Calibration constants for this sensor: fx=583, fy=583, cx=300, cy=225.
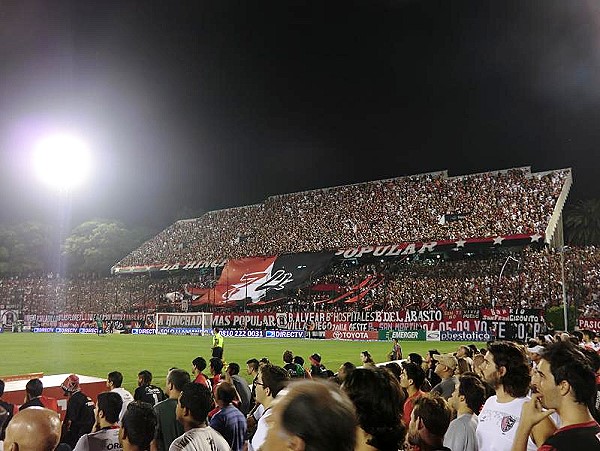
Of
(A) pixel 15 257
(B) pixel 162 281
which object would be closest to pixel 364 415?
(B) pixel 162 281

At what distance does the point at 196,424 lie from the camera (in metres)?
4.78

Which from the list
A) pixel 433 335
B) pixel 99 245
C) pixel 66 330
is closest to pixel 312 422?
pixel 433 335

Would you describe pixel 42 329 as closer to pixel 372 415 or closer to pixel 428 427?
pixel 428 427

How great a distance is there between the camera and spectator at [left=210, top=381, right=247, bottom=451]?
19.1ft

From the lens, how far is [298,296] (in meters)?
48.3

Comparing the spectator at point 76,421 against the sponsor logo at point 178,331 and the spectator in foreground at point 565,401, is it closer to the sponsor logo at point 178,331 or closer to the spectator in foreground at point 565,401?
the spectator in foreground at point 565,401

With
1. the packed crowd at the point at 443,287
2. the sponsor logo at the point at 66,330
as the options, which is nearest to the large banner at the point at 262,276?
the packed crowd at the point at 443,287

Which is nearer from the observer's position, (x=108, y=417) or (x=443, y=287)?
(x=108, y=417)

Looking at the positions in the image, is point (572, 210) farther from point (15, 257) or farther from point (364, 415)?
point (15, 257)

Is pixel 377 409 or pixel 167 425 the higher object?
pixel 377 409

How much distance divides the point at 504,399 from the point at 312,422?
9.85 feet

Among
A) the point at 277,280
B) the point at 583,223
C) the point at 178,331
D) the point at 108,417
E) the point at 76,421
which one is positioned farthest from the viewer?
the point at 583,223

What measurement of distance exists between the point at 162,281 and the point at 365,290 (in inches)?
1063

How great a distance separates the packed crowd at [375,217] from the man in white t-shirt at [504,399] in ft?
128
